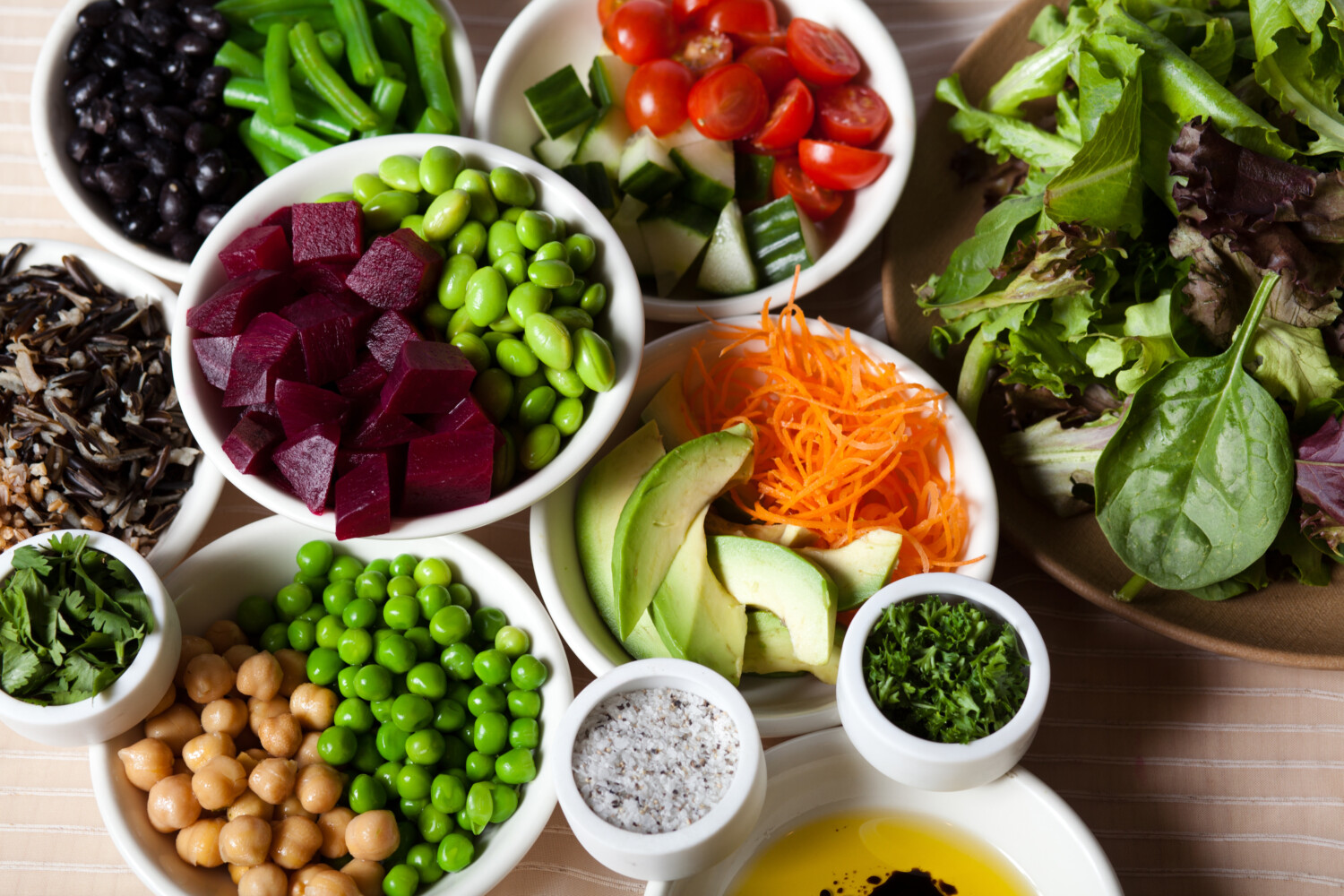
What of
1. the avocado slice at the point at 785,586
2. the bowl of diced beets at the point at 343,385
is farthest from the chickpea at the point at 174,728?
the avocado slice at the point at 785,586

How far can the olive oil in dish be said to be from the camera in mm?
1567

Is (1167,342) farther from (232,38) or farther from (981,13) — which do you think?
(232,38)

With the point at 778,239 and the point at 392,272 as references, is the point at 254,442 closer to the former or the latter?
the point at 392,272

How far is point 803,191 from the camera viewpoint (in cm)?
191

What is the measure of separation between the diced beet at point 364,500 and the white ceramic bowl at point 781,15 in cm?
61

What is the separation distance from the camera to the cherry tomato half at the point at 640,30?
1.86 meters

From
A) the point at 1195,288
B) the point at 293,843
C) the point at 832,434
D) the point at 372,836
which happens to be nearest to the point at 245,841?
the point at 293,843

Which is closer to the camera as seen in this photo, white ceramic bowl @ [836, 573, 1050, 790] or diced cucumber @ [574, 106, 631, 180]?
white ceramic bowl @ [836, 573, 1050, 790]

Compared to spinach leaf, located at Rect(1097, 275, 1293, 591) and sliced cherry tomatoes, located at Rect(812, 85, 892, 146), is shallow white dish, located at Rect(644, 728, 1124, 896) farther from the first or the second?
sliced cherry tomatoes, located at Rect(812, 85, 892, 146)

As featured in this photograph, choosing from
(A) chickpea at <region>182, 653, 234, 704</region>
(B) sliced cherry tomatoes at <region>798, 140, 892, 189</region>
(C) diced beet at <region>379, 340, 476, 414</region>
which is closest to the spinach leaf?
(B) sliced cherry tomatoes at <region>798, 140, 892, 189</region>

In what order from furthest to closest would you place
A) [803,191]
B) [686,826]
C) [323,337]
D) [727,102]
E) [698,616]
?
[803,191], [727,102], [698,616], [323,337], [686,826]

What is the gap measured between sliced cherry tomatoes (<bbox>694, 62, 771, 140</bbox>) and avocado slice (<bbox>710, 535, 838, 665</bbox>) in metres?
0.77

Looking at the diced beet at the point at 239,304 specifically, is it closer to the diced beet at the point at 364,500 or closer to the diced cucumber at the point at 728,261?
the diced beet at the point at 364,500

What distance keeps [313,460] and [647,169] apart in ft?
2.68
